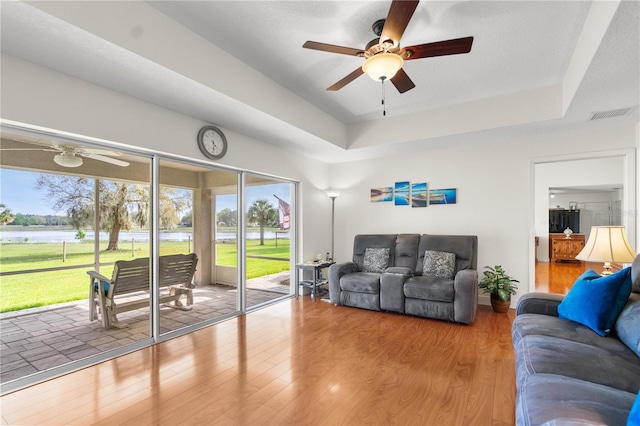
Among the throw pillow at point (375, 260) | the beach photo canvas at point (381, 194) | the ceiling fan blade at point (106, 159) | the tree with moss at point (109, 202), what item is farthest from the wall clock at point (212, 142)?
the beach photo canvas at point (381, 194)

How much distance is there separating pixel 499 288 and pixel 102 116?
16.4ft

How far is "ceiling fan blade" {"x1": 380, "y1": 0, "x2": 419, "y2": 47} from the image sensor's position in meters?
1.78

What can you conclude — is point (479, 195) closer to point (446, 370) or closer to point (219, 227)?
point (446, 370)

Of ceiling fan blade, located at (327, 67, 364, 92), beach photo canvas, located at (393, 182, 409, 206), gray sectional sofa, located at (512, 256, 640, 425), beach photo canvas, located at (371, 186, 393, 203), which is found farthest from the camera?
beach photo canvas, located at (371, 186, 393, 203)

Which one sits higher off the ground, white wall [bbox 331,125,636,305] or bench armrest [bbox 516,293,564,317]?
white wall [bbox 331,125,636,305]

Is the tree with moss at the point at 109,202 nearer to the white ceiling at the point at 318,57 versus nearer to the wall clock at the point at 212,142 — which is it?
the wall clock at the point at 212,142

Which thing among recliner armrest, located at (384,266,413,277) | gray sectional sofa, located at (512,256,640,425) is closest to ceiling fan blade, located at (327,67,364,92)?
gray sectional sofa, located at (512,256,640,425)

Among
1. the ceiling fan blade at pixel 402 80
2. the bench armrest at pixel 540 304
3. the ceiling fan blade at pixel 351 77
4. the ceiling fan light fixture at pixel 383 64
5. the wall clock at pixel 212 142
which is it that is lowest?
the bench armrest at pixel 540 304

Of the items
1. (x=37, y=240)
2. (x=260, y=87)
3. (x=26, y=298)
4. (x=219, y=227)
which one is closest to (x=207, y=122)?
(x=260, y=87)

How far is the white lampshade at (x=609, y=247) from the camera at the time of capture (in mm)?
2572

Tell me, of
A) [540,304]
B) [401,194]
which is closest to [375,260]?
[401,194]

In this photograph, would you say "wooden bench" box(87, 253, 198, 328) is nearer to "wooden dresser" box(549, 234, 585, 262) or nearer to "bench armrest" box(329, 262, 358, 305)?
"bench armrest" box(329, 262, 358, 305)

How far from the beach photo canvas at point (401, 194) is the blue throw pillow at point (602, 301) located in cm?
310

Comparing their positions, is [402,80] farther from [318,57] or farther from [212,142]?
[212,142]
